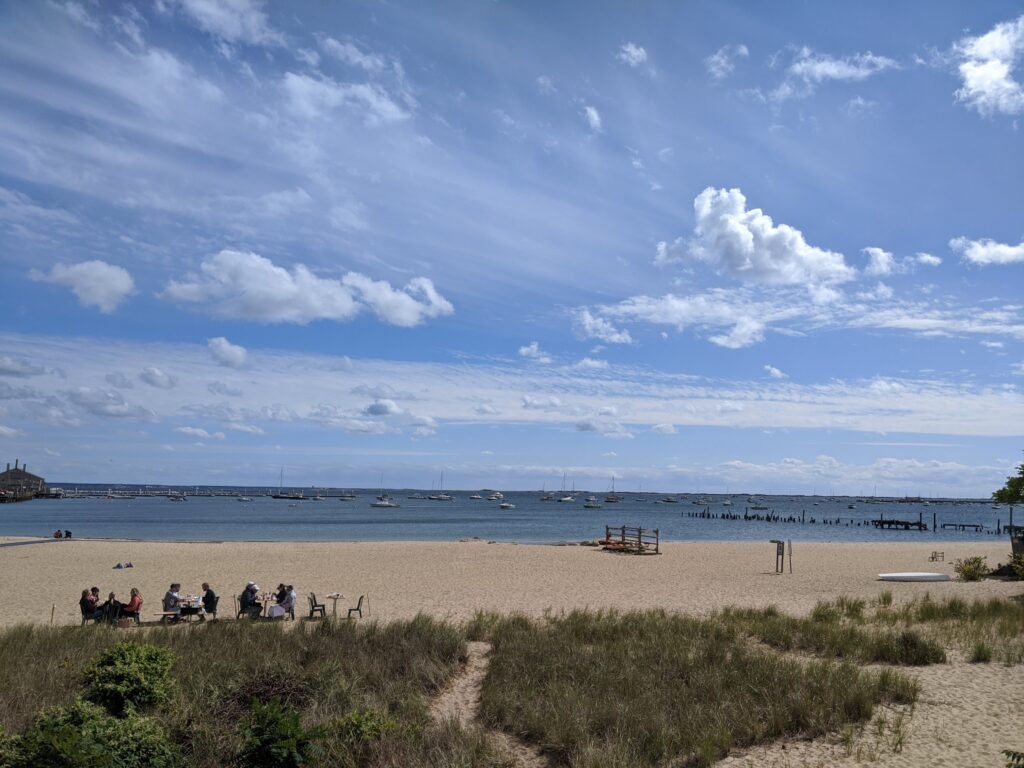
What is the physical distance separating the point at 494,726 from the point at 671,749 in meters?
2.32

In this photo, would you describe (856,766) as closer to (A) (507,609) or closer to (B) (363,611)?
(A) (507,609)

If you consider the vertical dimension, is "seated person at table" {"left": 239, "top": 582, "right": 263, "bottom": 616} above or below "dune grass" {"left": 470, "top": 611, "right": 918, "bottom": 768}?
below

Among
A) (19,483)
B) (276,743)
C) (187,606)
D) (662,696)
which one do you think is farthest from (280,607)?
(19,483)

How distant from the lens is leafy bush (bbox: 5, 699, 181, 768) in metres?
6.62

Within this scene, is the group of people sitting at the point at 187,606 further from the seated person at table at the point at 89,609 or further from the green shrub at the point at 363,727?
the green shrub at the point at 363,727

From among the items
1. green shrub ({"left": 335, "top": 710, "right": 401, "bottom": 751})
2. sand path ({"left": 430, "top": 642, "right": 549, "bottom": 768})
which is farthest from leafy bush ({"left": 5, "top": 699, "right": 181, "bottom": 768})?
sand path ({"left": 430, "top": 642, "right": 549, "bottom": 768})

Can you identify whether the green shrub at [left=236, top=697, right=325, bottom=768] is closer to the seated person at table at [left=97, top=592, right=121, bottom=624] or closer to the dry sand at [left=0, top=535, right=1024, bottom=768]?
the dry sand at [left=0, top=535, right=1024, bottom=768]

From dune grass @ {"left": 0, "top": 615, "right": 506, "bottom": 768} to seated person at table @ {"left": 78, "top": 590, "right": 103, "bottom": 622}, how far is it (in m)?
2.48

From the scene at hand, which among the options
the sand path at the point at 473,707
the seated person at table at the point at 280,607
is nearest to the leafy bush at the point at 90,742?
the sand path at the point at 473,707

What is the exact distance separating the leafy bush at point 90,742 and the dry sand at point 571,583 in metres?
6.20

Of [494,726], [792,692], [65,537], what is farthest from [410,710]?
[65,537]

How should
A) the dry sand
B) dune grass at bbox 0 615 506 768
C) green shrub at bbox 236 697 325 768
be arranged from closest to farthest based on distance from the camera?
green shrub at bbox 236 697 325 768
dune grass at bbox 0 615 506 768
the dry sand

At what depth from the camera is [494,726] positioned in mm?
9320

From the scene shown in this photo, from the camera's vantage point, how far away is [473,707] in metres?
10.1
